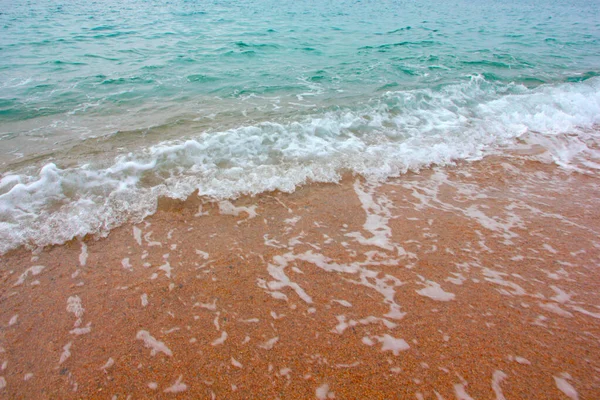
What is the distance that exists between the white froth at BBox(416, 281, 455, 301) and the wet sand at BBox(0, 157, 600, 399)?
0.01m

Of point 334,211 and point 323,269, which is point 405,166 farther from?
point 323,269

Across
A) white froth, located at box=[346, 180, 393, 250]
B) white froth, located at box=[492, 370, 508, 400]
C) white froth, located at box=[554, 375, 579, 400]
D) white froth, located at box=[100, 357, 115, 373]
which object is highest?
white froth, located at box=[554, 375, 579, 400]

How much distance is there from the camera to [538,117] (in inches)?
282

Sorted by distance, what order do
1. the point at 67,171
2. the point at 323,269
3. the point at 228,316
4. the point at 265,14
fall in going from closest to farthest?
1. the point at 228,316
2. the point at 323,269
3. the point at 67,171
4. the point at 265,14

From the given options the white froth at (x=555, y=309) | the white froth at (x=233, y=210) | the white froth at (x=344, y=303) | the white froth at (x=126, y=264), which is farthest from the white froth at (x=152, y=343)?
the white froth at (x=555, y=309)

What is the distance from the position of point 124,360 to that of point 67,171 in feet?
10.7

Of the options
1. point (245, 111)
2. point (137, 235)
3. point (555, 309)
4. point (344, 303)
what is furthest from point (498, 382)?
point (245, 111)

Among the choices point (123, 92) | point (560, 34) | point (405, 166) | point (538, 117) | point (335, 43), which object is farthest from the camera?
point (560, 34)

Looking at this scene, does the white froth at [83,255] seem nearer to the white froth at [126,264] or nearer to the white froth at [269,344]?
the white froth at [126,264]

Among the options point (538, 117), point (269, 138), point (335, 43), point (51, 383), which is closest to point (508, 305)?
point (51, 383)

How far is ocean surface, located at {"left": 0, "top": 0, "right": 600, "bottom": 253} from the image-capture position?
439 centimetres

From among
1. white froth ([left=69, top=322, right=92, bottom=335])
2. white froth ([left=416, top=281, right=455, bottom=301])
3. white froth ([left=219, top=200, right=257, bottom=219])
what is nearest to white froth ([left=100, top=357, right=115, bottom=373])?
white froth ([left=69, top=322, right=92, bottom=335])

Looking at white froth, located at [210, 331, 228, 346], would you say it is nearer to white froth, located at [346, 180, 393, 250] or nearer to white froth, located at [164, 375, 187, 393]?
white froth, located at [164, 375, 187, 393]

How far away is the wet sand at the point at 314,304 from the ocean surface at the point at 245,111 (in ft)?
2.37
